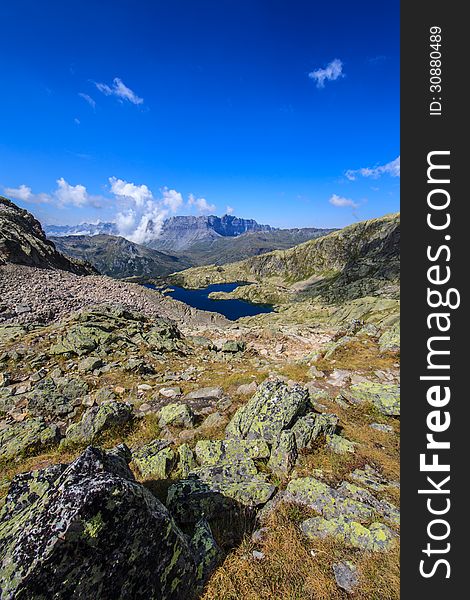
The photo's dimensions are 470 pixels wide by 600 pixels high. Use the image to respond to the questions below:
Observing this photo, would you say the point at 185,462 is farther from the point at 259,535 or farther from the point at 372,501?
the point at 372,501

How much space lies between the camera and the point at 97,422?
32.8 feet

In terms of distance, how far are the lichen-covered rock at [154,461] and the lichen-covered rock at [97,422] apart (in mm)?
2447

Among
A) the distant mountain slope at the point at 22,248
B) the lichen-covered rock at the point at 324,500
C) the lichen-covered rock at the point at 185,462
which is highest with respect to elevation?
the distant mountain slope at the point at 22,248

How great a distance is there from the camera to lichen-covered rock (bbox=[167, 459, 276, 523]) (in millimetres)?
5645

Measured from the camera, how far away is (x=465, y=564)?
11.6ft

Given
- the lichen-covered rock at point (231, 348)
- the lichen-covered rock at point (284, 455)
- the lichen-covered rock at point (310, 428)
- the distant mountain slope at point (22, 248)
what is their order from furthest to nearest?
the distant mountain slope at point (22, 248) → the lichen-covered rock at point (231, 348) → the lichen-covered rock at point (310, 428) → the lichen-covered rock at point (284, 455)

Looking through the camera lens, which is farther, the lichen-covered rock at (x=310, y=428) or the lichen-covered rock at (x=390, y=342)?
the lichen-covered rock at (x=390, y=342)

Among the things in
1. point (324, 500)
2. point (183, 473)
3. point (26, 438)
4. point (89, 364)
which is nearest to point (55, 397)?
point (26, 438)

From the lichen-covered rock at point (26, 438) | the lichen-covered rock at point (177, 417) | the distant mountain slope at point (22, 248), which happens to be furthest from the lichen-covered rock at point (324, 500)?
the distant mountain slope at point (22, 248)

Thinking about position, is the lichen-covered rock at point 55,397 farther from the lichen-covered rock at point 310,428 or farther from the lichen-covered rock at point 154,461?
the lichen-covered rock at point 310,428

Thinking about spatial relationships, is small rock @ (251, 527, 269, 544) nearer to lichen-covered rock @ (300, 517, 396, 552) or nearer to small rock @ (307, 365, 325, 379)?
lichen-covered rock @ (300, 517, 396, 552)

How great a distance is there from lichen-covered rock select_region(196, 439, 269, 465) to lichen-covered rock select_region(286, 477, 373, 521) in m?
1.52

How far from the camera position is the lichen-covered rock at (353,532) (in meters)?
4.89

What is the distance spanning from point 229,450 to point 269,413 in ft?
5.68
